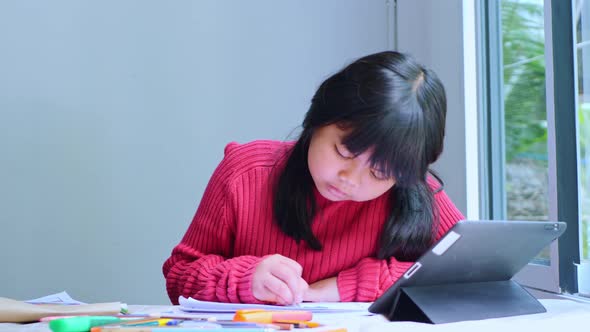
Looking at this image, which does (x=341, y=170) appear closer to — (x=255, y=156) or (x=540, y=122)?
(x=255, y=156)

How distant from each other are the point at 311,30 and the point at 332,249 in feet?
3.76

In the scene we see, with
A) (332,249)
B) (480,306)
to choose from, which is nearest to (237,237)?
(332,249)

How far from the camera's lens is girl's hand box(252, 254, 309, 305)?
2.93 feet

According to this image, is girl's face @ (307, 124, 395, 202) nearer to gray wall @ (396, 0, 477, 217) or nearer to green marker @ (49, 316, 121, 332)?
green marker @ (49, 316, 121, 332)

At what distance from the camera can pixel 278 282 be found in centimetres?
90

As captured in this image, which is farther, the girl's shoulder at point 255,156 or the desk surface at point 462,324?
the girl's shoulder at point 255,156

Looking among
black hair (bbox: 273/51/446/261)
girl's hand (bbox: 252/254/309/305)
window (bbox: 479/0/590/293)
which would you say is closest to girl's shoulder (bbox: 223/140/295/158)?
black hair (bbox: 273/51/446/261)

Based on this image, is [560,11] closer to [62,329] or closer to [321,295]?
[321,295]

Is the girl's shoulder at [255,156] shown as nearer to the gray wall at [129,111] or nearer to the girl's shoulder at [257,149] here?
the girl's shoulder at [257,149]

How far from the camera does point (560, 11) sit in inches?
58.6

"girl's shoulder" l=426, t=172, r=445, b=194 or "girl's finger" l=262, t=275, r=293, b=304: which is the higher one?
"girl's shoulder" l=426, t=172, r=445, b=194

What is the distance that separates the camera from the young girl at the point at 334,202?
986 mm

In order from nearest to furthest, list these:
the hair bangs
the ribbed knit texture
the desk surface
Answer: the desk surface, the hair bangs, the ribbed knit texture

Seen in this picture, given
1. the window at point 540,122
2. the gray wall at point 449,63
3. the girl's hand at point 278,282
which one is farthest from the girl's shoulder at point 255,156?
the gray wall at point 449,63
